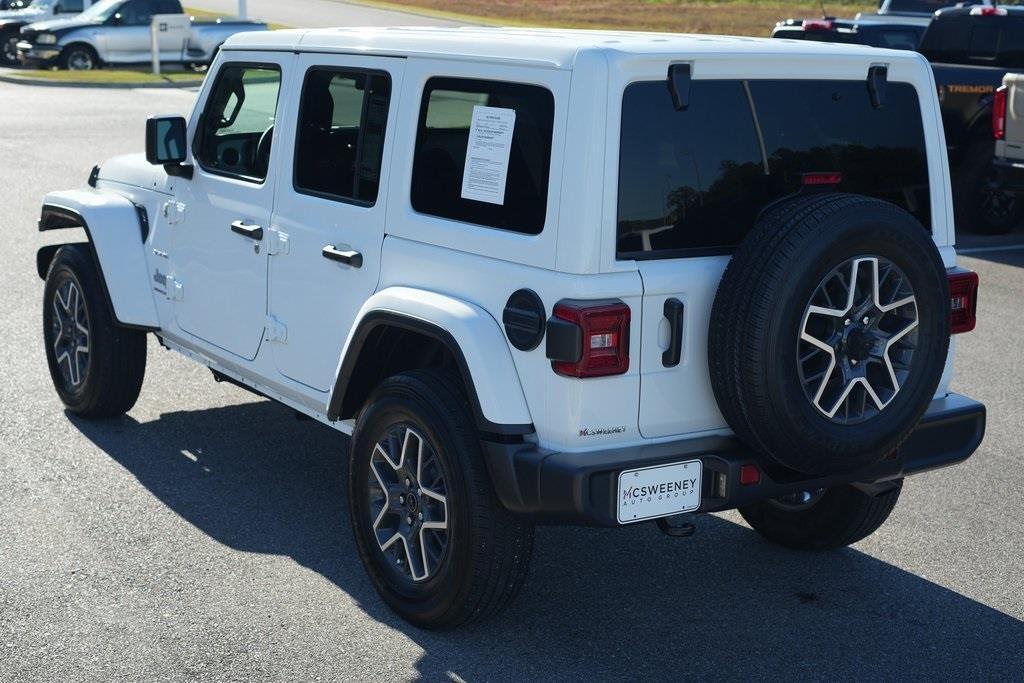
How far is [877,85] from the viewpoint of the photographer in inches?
178

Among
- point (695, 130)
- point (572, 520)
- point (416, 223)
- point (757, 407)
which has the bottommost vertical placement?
point (572, 520)

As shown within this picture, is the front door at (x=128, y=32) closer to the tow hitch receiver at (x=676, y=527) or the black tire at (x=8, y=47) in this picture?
the black tire at (x=8, y=47)

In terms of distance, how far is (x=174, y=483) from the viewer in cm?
590

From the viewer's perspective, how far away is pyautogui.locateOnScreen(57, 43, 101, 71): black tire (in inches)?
1075

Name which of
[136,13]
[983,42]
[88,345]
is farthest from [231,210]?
[136,13]

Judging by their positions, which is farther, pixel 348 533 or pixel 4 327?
pixel 4 327

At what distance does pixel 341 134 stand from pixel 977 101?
939 cm

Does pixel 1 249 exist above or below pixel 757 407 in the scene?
below

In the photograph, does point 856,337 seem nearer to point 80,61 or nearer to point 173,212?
point 173,212

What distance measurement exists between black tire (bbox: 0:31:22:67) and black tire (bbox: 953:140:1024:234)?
874 inches

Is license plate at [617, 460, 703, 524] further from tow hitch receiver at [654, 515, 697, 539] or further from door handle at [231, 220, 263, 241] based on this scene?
door handle at [231, 220, 263, 241]

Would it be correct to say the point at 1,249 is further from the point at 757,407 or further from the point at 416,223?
the point at 757,407

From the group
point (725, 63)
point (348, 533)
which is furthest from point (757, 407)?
point (348, 533)

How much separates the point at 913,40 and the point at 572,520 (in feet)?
47.1
